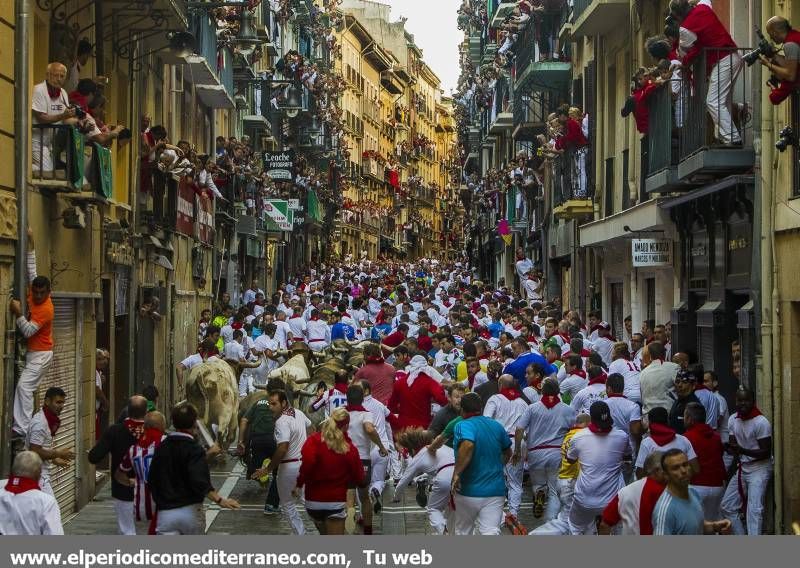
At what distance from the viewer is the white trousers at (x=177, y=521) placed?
11367 mm

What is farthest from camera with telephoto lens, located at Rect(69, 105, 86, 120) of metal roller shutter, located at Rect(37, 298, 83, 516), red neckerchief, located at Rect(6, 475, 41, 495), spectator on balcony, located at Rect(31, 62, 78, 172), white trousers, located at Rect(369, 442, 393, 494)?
red neckerchief, located at Rect(6, 475, 41, 495)

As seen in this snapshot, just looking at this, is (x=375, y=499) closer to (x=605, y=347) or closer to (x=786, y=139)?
(x=786, y=139)

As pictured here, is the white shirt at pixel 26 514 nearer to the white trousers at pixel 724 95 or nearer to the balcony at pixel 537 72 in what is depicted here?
the white trousers at pixel 724 95

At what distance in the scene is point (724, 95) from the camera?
18.0 meters

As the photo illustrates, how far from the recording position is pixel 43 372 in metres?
14.9

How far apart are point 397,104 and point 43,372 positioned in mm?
106085

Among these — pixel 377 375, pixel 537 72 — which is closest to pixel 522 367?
pixel 377 375

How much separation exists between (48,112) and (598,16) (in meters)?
13.9

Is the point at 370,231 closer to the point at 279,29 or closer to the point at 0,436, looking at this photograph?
the point at 279,29

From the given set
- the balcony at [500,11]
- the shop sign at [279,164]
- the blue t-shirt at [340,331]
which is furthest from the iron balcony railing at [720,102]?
the balcony at [500,11]

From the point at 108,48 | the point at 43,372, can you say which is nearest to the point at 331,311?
the point at 108,48

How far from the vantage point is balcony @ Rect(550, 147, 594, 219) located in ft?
98.7

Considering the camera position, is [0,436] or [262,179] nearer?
[0,436]

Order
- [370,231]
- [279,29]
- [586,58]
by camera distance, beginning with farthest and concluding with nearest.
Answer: [370,231]
[279,29]
[586,58]
